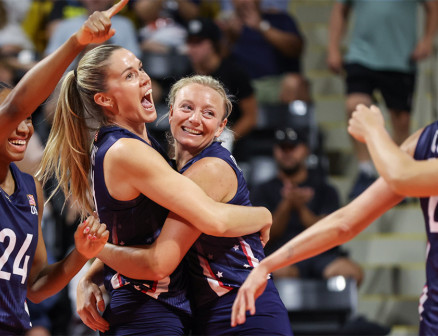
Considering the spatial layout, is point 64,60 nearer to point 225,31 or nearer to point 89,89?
point 89,89

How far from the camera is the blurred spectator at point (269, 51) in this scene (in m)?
7.57

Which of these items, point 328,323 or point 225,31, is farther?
point 225,31

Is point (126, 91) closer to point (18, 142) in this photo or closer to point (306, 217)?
point (18, 142)

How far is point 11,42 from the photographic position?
7.43 metres

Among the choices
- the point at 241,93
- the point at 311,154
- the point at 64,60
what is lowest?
the point at 311,154

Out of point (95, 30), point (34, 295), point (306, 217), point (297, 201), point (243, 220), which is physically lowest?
point (306, 217)

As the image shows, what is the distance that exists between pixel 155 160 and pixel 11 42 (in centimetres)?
514

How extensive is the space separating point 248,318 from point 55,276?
84 centimetres

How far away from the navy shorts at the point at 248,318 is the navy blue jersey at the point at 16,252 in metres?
0.69

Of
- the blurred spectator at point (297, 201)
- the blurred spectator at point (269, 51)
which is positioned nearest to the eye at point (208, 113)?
the blurred spectator at point (297, 201)

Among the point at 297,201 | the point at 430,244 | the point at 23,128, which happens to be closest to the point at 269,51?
the point at 297,201

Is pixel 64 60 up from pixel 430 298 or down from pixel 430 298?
up

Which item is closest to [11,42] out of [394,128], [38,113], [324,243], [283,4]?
[38,113]

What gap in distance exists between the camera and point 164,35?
7.61 metres
